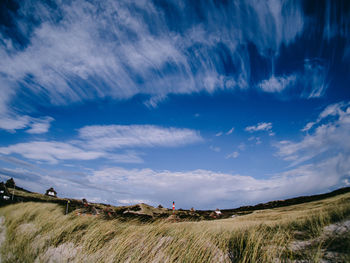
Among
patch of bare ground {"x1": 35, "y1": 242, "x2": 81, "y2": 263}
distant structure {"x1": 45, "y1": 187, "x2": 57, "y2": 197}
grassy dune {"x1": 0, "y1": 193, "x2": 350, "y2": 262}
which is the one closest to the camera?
grassy dune {"x1": 0, "y1": 193, "x2": 350, "y2": 262}

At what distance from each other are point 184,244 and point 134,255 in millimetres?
949

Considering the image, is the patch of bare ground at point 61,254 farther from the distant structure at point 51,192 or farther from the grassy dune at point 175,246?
the distant structure at point 51,192

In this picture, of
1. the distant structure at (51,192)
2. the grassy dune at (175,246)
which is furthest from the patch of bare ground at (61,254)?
the distant structure at (51,192)

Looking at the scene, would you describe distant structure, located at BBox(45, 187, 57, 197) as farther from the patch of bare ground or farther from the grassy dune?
the patch of bare ground

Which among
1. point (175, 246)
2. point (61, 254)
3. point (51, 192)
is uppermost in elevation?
point (175, 246)

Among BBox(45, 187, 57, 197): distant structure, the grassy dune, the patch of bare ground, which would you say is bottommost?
BBox(45, 187, 57, 197): distant structure

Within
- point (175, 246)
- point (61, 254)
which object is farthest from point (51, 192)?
point (175, 246)

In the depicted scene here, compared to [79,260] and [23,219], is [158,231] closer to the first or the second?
[79,260]

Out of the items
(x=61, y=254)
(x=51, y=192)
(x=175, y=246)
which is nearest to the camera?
(x=175, y=246)

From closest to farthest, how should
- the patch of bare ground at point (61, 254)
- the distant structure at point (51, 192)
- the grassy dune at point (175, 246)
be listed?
1. the grassy dune at point (175, 246)
2. the patch of bare ground at point (61, 254)
3. the distant structure at point (51, 192)

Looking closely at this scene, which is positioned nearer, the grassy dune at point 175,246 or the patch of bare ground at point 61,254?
the grassy dune at point 175,246

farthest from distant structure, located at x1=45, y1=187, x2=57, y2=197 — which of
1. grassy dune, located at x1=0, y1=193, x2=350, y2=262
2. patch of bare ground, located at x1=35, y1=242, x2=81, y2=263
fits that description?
patch of bare ground, located at x1=35, y1=242, x2=81, y2=263

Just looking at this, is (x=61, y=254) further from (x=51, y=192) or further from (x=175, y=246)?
(x=51, y=192)

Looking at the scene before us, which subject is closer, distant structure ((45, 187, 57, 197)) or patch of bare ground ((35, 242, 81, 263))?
patch of bare ground ((35, 242, 81, 263))
